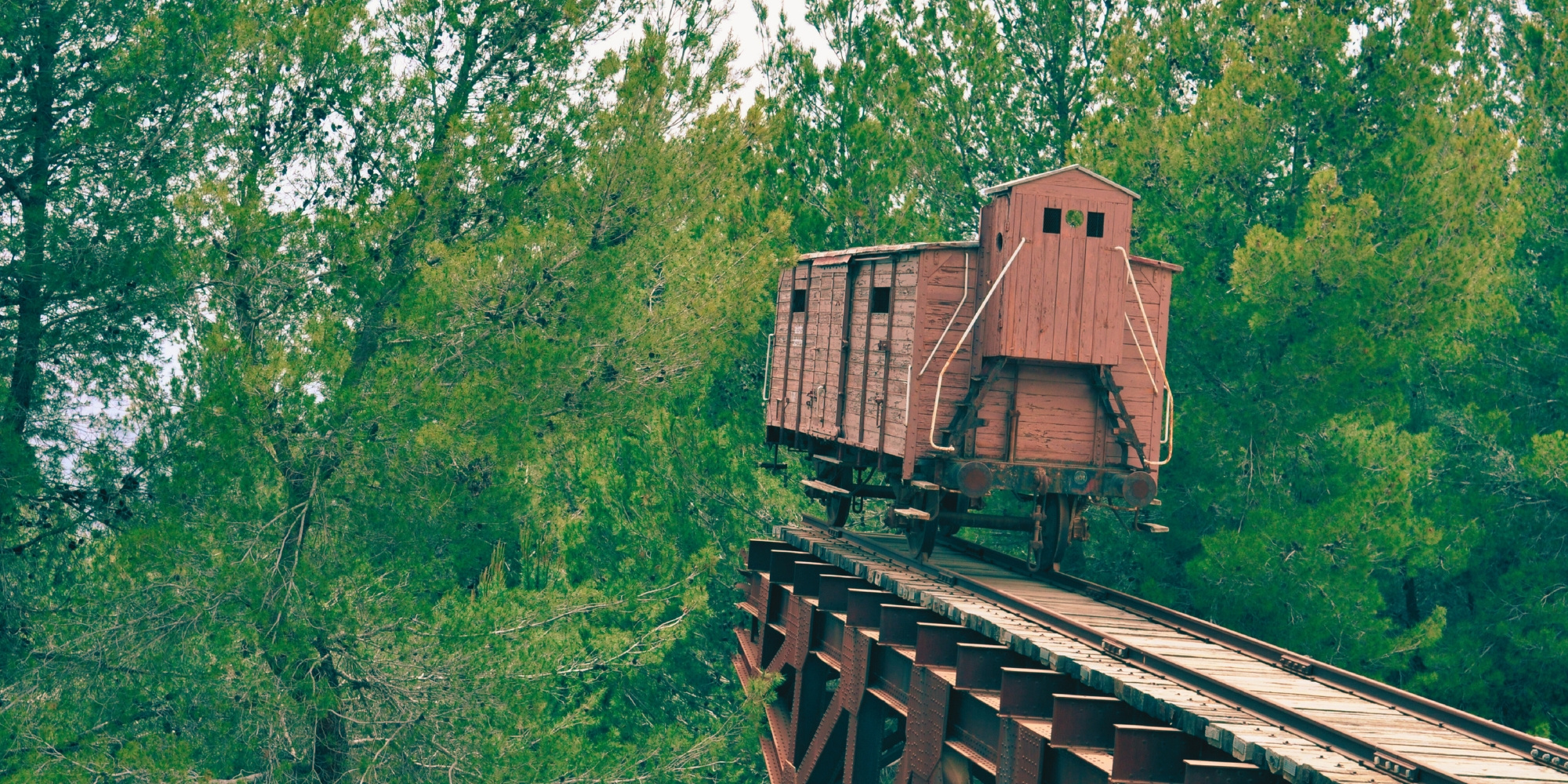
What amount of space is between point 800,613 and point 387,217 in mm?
4585

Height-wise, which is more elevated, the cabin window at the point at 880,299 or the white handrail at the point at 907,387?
the cabin window at the point at 880,299

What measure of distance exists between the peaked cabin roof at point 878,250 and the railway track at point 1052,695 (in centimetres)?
258

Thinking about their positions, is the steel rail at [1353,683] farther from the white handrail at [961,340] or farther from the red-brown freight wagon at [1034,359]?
the white handrail at [961,340]

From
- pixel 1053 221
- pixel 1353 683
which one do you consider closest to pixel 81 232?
pixel 1053 221

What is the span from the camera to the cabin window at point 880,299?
11875mm

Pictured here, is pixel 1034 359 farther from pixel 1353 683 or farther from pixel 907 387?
pixel 1353 683

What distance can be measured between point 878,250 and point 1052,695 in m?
5.62

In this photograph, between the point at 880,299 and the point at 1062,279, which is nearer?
the point at 1062,279

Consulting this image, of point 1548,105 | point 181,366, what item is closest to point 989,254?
point 181,366

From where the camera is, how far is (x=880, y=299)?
12.0 metres

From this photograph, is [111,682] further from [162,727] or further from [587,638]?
[587,638]

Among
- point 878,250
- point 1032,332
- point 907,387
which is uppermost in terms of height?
point 878,250

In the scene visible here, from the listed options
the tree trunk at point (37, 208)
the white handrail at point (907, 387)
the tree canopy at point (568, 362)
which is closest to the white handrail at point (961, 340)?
the white handrail at point (907, 387)

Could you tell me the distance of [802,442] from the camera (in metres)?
14.9
